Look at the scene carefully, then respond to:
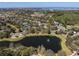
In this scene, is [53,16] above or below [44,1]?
below

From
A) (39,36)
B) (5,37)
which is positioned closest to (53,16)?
(39,36)

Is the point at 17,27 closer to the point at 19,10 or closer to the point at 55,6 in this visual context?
the point at 19,10

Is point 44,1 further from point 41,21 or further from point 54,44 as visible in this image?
point 54,44

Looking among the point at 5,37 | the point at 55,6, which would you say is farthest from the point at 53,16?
the point at 5,37

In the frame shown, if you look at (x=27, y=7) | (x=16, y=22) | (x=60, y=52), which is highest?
(x=27, y=7)
